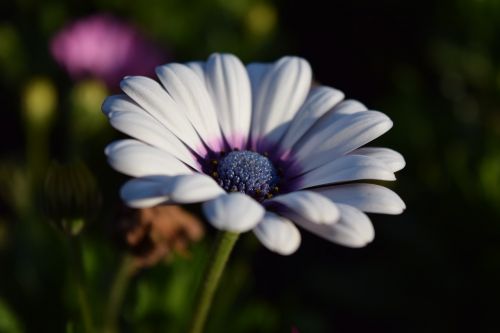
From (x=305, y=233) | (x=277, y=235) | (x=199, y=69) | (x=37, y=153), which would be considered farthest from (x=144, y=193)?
(x=305, y=233)

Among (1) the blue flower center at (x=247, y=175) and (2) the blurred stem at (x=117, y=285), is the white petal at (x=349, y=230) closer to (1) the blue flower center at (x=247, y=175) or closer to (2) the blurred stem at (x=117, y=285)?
(1) the blue flower center at (x=247, y=175)

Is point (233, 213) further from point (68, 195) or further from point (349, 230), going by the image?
point (68, 195)

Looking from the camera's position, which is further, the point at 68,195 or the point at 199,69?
the point at 199,69

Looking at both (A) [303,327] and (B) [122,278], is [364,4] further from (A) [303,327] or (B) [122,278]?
(B) [122,278]

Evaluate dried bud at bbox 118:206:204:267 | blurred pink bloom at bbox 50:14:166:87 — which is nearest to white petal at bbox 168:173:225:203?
dried bud at bbox 118:206:204:267

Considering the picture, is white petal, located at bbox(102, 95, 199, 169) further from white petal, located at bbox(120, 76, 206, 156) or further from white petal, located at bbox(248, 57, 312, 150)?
white petal, located at bbox(248, 57, 312, 150)

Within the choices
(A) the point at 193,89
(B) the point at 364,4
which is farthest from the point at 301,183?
(B) the point at 364,4
